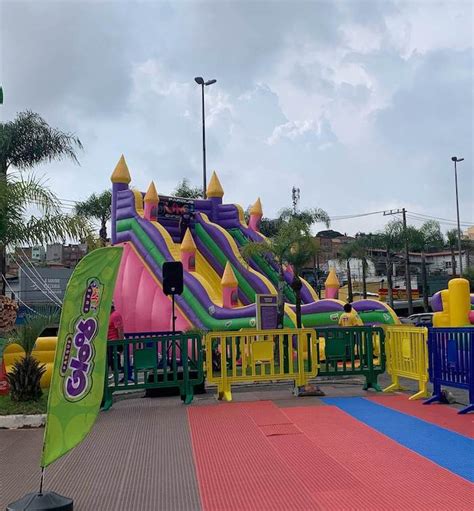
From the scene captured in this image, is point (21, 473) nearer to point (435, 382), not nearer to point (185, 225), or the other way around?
point (435, 382)

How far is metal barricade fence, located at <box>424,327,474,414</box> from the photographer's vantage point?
8539mm

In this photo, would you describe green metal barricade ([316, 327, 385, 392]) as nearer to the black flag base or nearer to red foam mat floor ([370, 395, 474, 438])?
red foam mat floor ([370, 395, 474, 438])

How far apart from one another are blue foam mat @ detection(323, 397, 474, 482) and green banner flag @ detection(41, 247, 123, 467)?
11.5 ft

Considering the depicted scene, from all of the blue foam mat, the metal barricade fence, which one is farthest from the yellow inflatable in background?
the blue foam mat

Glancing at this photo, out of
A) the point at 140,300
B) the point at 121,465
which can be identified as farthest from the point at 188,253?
the point at 121,465

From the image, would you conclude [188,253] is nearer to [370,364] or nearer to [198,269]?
[198,269]

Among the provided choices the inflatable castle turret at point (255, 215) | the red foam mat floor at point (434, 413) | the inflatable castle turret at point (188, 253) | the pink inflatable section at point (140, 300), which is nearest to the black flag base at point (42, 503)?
the red foam mat floor at point (434, 413)

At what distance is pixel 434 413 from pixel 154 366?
188 inches

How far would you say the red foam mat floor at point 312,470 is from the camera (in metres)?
4.74

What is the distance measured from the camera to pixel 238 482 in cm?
534

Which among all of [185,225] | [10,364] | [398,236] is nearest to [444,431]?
[10,364]

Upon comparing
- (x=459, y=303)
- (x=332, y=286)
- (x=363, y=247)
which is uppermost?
(x=363, y=247)

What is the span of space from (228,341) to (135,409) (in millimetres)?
2123

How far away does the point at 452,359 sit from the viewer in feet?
29.7
